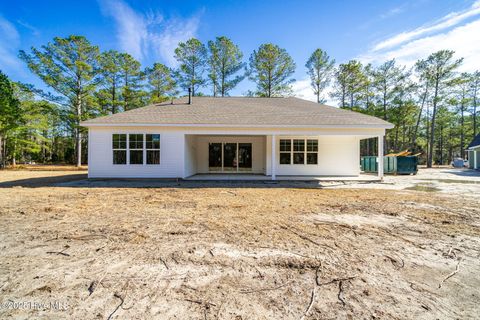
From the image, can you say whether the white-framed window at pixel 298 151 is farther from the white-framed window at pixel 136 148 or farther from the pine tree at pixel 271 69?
the pine tree at pixel 271 69

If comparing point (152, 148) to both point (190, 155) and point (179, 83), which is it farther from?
point (179, 83)

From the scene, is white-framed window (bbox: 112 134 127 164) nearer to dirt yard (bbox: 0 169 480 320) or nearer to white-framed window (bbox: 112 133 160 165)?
white-framed window (bbox: 112 133 160 165)

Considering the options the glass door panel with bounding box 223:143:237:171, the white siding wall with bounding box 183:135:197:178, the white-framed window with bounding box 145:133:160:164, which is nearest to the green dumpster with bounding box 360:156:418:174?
the glass door panel with bounding box 223:143:237:171

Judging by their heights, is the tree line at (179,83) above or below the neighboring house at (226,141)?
above

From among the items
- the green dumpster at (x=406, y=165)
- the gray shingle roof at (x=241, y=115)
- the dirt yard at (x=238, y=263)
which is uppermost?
the gray shingle roof at (x=241, y=115)

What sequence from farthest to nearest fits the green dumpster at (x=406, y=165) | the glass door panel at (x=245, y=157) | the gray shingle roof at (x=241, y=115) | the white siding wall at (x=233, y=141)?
the green dumpster at (x=406, y=165)
the glass door panel at (x=245, y=157)
the white siding wall at (x=233, y=141)
the gray shingle roof at (x=241, y=115)

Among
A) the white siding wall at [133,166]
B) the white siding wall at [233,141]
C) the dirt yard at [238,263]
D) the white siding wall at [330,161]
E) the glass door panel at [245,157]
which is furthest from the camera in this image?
the glass door panel at [245,157]

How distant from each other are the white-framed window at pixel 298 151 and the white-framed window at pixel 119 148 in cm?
873

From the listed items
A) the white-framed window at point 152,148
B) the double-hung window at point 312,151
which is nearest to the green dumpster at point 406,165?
the double-hung window at point 312,151

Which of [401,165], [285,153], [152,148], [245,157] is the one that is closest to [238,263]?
[152,148]

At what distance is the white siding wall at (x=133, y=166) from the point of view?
1110 centimetres

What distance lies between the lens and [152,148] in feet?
36.9

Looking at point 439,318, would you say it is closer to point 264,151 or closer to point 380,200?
point 380,200

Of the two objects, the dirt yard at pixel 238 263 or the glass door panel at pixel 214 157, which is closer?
the dirt yard at pixel 238 263
